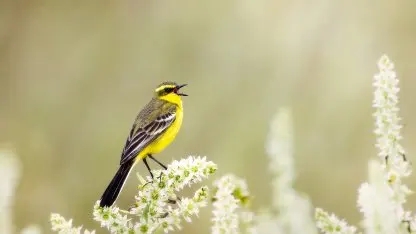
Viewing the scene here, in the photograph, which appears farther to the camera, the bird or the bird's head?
the bird's head

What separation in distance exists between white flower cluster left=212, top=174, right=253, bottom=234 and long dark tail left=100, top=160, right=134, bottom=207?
0.30 m

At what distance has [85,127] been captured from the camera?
6.89 m

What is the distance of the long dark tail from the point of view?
189 centimetres

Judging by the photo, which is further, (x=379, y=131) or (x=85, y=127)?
(x=85, y=127)

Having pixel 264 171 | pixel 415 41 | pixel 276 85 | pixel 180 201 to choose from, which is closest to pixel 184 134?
pixel 264 171

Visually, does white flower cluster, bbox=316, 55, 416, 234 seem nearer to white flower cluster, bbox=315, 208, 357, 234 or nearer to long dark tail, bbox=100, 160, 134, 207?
white flower cluster, bbox=315, 208, 357, 234

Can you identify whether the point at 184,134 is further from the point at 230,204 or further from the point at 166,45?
the point at 230,204

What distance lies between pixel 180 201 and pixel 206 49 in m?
5.76

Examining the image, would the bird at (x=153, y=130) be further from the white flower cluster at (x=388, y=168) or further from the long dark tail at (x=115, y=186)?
the white flower cluster at (x=388, y=168)

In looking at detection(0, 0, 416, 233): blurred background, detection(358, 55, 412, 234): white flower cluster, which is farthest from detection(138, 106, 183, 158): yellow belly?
detection(0, 0, 416, 233): blurred background

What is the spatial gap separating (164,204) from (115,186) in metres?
0.84

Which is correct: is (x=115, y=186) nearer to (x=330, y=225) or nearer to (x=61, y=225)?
(x=61, y=225)

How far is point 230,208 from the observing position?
4.54ft

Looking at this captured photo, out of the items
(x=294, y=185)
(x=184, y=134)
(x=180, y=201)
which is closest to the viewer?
(x=294, y=185)
